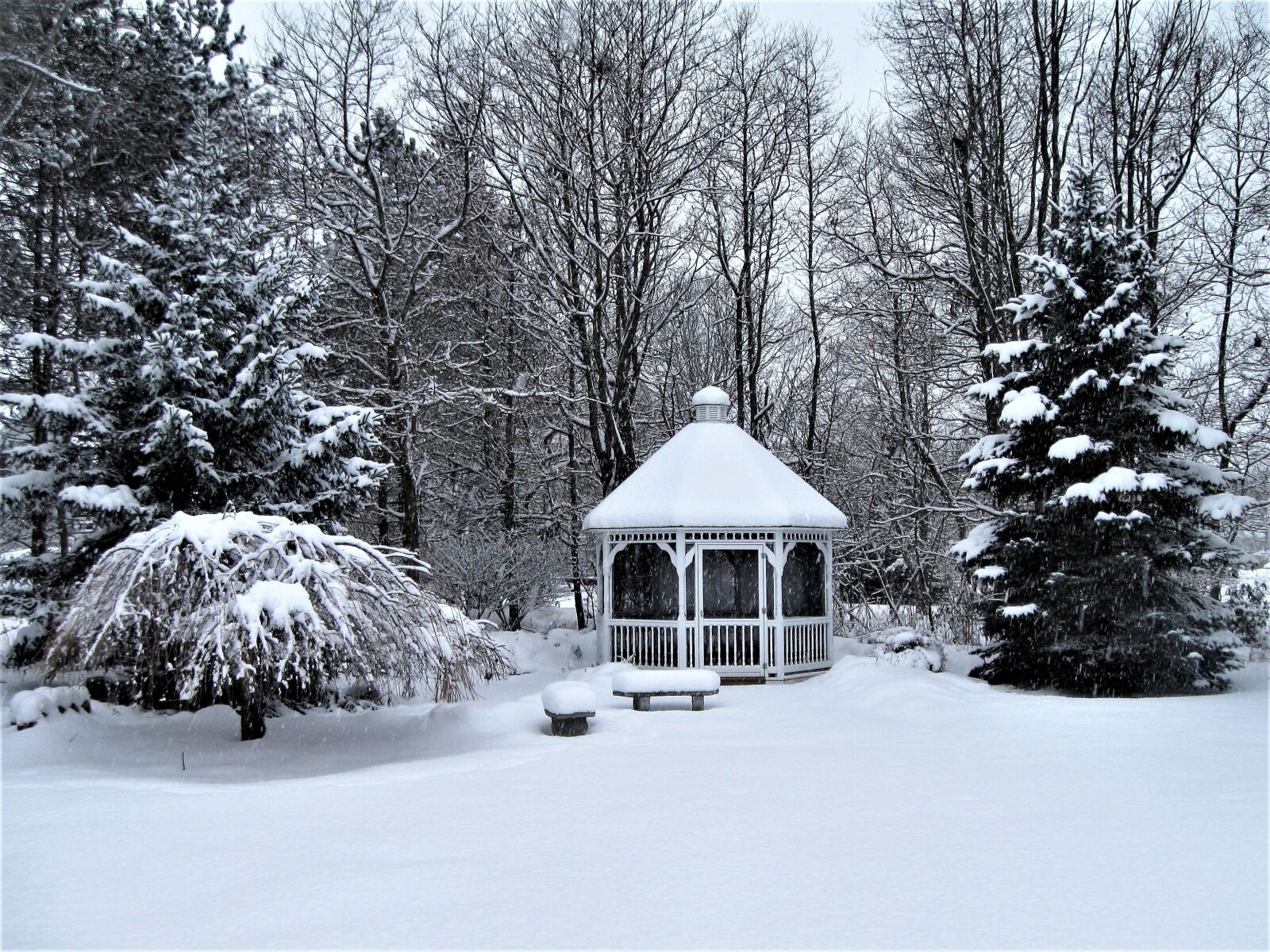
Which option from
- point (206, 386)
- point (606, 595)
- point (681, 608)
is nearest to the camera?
point (206, 386)

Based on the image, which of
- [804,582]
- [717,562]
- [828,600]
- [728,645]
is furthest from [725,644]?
[828,600]

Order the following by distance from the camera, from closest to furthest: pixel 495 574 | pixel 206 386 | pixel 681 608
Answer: pixel 206 386
pixel 681 608
pixel 495 574

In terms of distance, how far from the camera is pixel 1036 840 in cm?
576

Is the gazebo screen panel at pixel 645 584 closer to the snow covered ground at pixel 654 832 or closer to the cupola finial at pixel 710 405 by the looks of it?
the cupola finial at pixel 710 405

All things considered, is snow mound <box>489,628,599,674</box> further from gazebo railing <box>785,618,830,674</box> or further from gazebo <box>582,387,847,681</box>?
gazebo railing <box>785,618,830,674</box>

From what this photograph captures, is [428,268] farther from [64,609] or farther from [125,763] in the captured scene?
[125,763]

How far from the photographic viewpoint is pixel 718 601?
15688 mm

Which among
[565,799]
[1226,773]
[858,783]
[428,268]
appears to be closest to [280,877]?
[565,799]

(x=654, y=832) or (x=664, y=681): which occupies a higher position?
(x=664, y=681)

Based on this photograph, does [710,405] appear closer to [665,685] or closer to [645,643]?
[645,643]

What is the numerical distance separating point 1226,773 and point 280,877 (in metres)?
6.75

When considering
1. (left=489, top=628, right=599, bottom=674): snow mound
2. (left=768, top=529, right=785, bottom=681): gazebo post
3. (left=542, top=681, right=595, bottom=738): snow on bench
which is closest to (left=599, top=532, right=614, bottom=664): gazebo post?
(left=489, top=628, right=599, bottom=674): snow mound

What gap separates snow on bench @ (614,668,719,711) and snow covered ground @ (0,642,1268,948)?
94cm

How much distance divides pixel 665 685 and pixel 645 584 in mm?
4271
